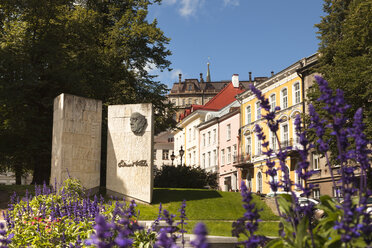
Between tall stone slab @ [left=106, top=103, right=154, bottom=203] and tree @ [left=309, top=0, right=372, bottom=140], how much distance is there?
9562mm

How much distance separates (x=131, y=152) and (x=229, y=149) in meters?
37.8

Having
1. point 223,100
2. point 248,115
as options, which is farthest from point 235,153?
point 223,100

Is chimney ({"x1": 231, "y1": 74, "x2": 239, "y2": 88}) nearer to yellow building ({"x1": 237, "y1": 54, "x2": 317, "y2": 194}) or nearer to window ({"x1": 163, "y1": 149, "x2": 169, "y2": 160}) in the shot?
yellow building ({"x1": 237, "y1": 54, "x2": 317, "y2": 194})

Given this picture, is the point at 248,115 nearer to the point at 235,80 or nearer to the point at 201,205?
the point at 235,80

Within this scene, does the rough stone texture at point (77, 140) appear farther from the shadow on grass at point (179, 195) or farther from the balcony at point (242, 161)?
the balcony at point (242, 161)

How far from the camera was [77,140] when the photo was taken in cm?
1841

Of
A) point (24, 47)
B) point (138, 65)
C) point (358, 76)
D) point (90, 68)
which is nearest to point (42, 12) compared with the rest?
point (24, 47)

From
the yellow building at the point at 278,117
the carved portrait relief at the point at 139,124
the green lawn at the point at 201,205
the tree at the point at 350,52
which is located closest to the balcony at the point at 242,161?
the yellow building at the point at 278,117

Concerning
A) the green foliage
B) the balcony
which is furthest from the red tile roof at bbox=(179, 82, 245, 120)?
the green foliage

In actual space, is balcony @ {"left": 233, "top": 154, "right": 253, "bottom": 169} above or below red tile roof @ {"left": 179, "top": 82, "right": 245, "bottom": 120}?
below

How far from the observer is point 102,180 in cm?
2480

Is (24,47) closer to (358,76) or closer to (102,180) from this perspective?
(102,180)

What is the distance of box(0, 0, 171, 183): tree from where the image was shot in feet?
77.5

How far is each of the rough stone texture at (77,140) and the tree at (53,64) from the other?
5.23 metres
